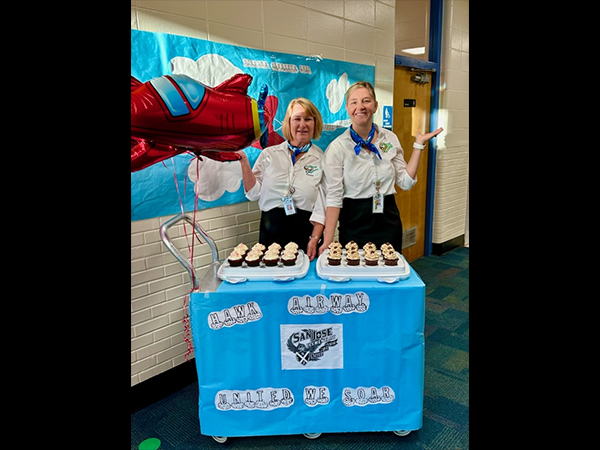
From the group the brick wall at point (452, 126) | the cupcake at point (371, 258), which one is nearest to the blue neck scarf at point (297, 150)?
the cupcake at point (371, 258)

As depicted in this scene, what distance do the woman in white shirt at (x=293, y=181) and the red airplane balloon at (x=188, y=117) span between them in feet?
1.99

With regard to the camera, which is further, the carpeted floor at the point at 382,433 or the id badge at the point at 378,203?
the id badge at the point at 378,203

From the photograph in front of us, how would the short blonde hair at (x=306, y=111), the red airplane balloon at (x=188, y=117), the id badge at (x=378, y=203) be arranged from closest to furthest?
the red airplane balloon at (x=188, y=117) < the short blonde hair at (x=306, y=111) < the id badge at (x=378, y=203)

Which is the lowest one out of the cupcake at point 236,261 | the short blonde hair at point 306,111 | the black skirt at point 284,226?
the cupcake at point 236,261

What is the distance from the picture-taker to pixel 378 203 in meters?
2.40

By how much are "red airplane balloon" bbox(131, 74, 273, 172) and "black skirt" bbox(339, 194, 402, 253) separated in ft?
3.03

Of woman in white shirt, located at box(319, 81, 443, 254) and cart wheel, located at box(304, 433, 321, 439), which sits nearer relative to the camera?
cart wheel, located at box(304, 433, 321, 439)

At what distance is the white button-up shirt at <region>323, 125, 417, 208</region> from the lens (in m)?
2.34

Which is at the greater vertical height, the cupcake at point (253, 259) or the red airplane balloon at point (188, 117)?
the red airplane balloon at point (188, 117)

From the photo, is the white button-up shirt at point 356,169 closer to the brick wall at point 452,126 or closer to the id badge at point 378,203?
the id badge at point 378,203

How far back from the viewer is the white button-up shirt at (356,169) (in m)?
2.34

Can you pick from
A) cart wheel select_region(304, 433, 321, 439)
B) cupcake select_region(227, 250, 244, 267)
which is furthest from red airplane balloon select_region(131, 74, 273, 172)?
cart wheel select_region(304, 433, 321, 439)

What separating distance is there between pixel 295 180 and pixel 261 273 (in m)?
0.70

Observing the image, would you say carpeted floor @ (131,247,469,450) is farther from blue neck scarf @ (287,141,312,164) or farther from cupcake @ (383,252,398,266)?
blue neck scarf @ (287,141,312,164)
